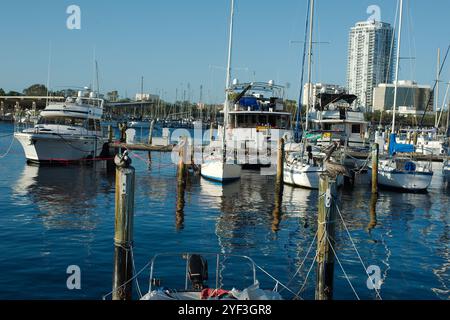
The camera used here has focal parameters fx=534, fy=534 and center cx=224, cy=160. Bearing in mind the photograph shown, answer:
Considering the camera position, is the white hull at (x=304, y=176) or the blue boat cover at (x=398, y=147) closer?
the white hull at (x=304, y=176)

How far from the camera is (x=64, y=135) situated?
36.8 m

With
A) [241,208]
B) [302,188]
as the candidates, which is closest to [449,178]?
[302,188]

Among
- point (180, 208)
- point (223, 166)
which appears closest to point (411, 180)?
point (223, 166)

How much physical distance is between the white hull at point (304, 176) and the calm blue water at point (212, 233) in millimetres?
1114

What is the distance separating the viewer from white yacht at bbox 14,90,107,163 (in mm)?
36688

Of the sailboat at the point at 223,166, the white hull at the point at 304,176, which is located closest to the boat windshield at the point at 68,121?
the sailboat at the point at 223,166

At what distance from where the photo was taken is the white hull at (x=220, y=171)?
31.1 m

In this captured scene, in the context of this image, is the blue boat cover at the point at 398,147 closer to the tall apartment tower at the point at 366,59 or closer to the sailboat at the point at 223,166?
the sailboat at the point at 223,166

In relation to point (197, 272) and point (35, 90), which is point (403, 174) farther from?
point (35, 90)

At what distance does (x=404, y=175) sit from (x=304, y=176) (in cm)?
574

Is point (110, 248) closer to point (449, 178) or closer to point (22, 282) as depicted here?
point (22, 282)

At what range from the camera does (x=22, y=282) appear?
12.7 meters

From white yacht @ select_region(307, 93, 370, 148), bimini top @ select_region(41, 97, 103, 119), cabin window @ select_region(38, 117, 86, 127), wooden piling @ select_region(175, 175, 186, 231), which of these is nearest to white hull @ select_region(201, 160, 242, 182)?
wooden piling @ select_region(175, 175, 186, 231)
